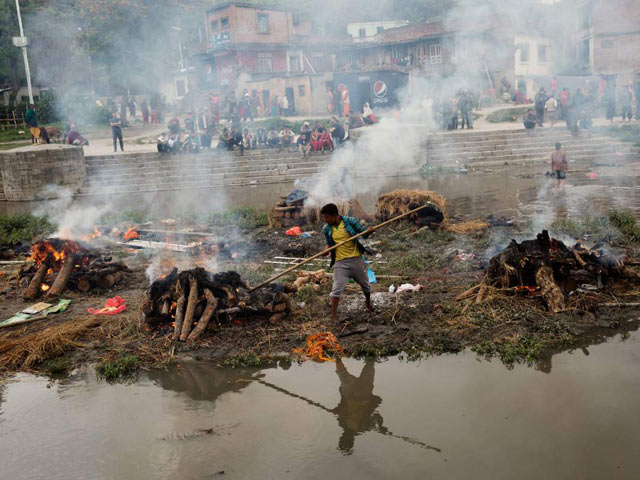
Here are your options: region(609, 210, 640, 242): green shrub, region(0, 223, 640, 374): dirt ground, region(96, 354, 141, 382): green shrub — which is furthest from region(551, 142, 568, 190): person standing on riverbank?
region(96, 354, 141, 382): green shrub

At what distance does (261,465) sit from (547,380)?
2.67m

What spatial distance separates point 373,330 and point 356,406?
1.55 meters

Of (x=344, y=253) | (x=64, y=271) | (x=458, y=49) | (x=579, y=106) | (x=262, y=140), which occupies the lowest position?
(x=64, y=271)

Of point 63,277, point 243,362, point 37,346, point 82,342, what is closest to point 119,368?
point 82,342

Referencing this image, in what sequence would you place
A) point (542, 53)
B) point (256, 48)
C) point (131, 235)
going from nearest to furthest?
1. point (131, 235)
2. point (542, 53)
3. point (256, 48)

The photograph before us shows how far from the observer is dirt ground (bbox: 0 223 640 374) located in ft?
20.4

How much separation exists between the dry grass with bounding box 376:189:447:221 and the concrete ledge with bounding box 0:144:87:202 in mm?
12450

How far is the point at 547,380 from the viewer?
5395 mm

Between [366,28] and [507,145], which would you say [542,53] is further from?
[366,28]

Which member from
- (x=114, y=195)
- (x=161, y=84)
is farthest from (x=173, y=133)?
(x=161, y=84)

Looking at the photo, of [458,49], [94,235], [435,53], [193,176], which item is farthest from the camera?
[435,53]

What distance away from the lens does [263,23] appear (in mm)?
37906

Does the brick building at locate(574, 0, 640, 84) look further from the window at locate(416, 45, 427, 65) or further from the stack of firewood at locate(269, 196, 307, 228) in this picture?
the stack of firewood at locate(269, 196, 307, 228)

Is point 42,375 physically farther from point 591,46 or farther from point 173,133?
point 591,46
